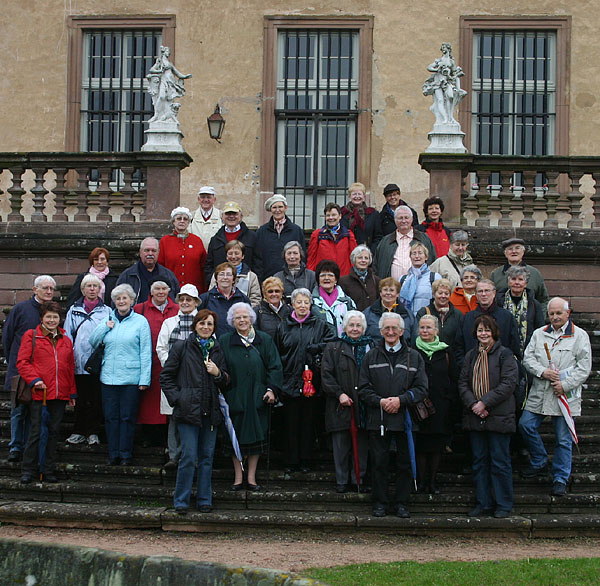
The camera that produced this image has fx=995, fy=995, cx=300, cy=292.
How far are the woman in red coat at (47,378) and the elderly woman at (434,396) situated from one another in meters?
3.27

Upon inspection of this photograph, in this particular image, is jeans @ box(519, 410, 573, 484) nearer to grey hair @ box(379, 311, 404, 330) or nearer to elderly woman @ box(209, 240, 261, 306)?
grey hair @ box(379, 311, 404, 330)

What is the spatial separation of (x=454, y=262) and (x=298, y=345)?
2115 millimetres

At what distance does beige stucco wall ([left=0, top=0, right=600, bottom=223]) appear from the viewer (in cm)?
1670

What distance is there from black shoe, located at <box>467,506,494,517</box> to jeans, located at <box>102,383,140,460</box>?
322 cm

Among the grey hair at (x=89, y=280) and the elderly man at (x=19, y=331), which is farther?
the grey hair at (x=89, y=280)

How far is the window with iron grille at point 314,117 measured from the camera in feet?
56.1

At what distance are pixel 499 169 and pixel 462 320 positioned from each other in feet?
15.2

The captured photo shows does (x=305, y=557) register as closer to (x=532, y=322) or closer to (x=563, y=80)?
(x=532, y=322)

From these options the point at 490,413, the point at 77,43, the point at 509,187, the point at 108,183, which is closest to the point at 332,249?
the point at 490,413

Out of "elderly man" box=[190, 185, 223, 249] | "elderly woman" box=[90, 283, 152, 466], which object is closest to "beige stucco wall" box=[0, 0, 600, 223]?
Answer: "elderly man" box=[190, 185, 223, 249]

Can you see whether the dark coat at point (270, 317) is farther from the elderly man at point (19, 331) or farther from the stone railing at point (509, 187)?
the stone railing at point (509, 187)

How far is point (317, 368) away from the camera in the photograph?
922 cm

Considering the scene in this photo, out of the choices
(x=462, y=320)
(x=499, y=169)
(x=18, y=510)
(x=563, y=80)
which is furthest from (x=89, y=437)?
(x=563, y=80)

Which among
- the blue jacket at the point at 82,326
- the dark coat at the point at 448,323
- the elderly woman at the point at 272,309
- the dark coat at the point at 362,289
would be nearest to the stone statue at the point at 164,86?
the blue jacket at the point at 82,326
